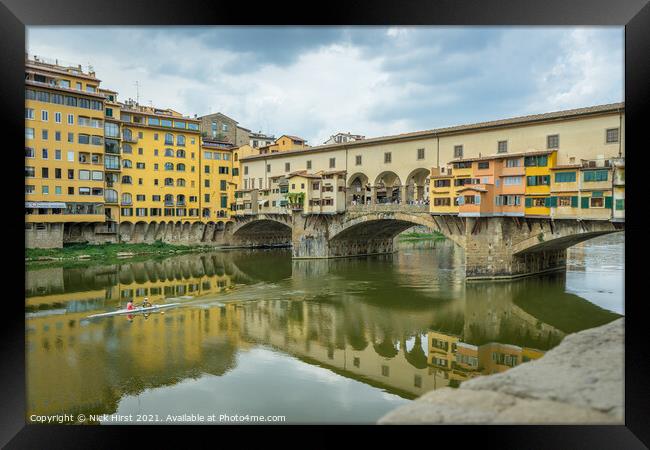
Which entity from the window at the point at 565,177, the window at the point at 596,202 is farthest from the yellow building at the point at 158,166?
the window at the point at 596,202

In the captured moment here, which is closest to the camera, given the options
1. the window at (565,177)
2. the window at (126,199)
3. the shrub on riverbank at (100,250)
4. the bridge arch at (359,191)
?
the window at (565,177)

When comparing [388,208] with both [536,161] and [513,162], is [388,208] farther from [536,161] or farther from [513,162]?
[536,161]

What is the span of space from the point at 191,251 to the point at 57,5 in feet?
95.8

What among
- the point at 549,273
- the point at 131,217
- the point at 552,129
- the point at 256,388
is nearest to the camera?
the point at 256,388

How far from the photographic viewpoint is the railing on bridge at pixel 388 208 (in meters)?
23.4

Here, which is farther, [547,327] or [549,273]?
[549,273]

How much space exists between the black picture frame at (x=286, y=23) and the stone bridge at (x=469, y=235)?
12375 mm

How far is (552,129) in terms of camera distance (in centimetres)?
1867

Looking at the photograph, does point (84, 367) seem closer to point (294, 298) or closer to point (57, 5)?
point (57, 5)

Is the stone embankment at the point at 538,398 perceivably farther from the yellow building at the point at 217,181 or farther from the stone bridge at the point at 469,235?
the yellow building at the point at 217,181

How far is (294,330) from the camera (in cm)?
1320

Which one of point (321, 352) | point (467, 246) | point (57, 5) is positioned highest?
point (57, 5)

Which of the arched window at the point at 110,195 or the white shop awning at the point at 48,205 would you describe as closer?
the white shop awning at the point at 48,205

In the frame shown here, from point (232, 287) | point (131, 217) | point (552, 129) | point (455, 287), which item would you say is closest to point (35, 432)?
point (232, 287)
